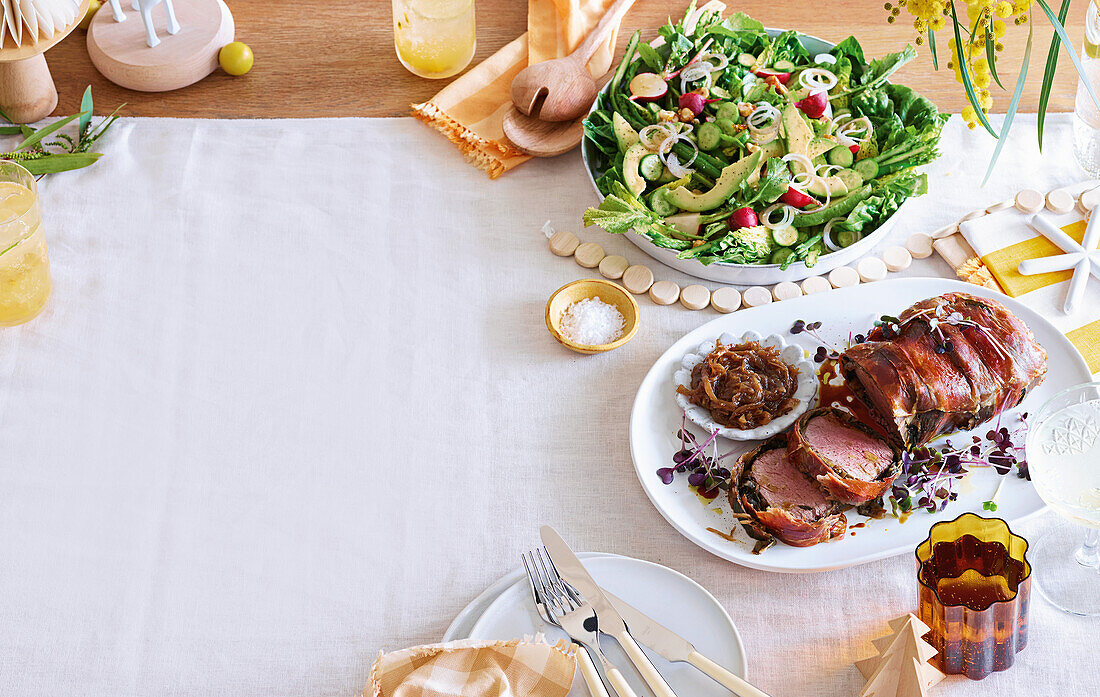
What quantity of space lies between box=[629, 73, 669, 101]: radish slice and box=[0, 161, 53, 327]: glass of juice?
102 centimetres

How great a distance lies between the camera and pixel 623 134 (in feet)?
Answer: 5.59

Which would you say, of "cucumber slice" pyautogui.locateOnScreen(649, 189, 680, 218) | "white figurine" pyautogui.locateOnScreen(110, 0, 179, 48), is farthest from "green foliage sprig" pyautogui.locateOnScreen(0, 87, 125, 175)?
"cucumber slice" pyautogui.locateOnScreen(649, 189, 680, 218)

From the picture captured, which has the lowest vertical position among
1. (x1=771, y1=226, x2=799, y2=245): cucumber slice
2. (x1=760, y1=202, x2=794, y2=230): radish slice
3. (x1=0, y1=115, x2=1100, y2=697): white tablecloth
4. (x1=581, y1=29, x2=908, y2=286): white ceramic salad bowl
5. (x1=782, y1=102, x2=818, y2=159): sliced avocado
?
(x1=0, y1=115, x2=1100, y2=697): white tablecloth

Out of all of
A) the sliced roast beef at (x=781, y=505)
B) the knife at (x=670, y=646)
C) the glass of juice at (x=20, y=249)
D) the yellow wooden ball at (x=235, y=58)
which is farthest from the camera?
the yellow wooden ball at (x=235, y=58)

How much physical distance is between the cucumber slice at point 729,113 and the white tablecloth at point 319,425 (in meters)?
0.28

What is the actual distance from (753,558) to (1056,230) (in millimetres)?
833

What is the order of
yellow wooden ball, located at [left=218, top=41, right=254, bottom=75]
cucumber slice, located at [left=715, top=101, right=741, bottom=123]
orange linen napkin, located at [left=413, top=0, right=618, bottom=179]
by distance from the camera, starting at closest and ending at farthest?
cucumber slice, located at [left=715, top=101, right=741, bottom=123] < orange linen napkin, located at [left=413, top=0, right=618, bottom=179] < yellow wooden ball, located at [left=218, top=41, right=254, bottom=75]

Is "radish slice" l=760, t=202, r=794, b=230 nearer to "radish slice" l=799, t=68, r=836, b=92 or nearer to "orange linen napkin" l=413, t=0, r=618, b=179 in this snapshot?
"radish slice" l=799, t=68, r=836, b=92

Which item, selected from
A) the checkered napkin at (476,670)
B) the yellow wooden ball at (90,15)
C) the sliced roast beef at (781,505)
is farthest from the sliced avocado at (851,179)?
the yellow wooden ball at (90,15)

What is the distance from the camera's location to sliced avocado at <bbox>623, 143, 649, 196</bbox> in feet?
5.39

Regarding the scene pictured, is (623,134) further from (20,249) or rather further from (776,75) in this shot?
(20,249)

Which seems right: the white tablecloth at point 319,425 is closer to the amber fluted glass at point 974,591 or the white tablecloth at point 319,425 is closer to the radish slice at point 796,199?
the amber fluted glass at point 974,591

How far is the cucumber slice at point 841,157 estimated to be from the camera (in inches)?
65.9

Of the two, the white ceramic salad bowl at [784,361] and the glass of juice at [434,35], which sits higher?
the glass of juice at [434,35]
